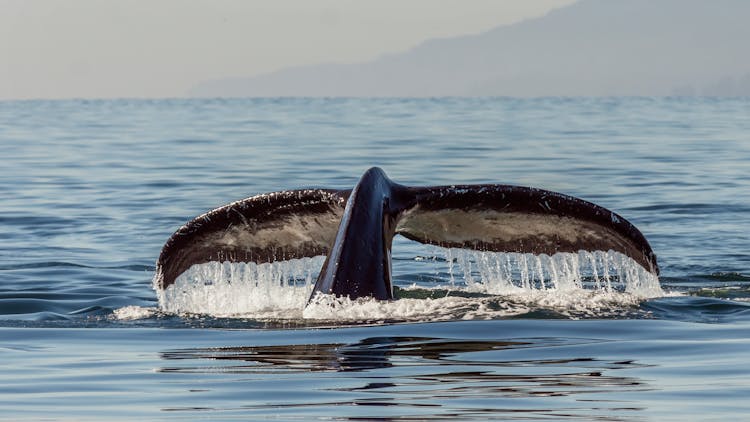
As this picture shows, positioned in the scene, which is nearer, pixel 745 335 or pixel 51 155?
pixel 745 335

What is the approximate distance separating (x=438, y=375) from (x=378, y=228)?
1979 millimetres

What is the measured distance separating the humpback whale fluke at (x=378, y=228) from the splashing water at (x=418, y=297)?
0.30ft

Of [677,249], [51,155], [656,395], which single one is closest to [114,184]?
[51,155]

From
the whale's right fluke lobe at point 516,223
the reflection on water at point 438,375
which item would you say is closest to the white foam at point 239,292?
the whale's right fluke lobe at point 516,223

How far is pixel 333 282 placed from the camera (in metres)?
9.67

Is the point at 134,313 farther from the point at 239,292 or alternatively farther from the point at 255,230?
the point at 255,230

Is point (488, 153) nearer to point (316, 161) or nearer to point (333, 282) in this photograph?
point (316, 161)

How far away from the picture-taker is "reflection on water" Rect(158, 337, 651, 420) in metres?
7.18

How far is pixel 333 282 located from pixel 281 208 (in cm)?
95

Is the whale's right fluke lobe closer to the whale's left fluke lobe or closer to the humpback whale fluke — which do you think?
the humpback whale fluke

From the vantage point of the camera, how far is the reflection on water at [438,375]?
7176mm

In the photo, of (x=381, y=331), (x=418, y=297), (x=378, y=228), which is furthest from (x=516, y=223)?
(x=418, y=297)

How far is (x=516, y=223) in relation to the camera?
1011 centimetres

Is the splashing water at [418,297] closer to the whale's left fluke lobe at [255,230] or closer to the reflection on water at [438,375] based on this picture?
the whale's left fluke lobe at [255,230]
